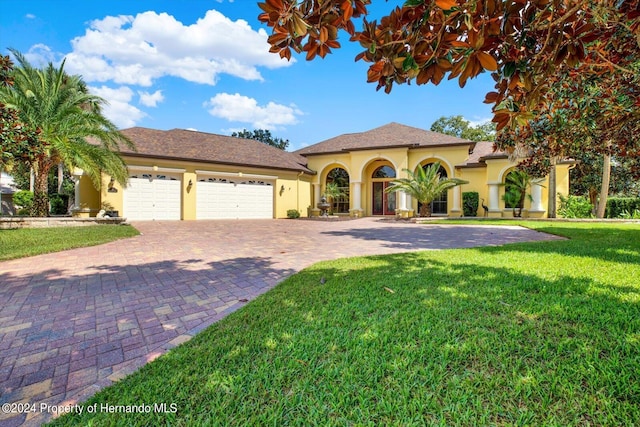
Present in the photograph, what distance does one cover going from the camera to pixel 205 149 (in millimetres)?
19250

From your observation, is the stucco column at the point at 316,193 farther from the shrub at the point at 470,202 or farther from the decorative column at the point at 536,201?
the decorative column at the point at 536,201

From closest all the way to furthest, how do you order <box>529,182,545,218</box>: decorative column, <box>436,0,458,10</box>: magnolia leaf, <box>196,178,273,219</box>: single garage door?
<box>436,0,458,10</box>: magnolia leaf < <box>529,182,545,218</box>: decorative column < <box>196,178,273,219</box>: single garage door

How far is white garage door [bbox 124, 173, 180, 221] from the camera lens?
15688 millimetres

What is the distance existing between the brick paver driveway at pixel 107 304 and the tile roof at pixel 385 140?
1461 centimetres

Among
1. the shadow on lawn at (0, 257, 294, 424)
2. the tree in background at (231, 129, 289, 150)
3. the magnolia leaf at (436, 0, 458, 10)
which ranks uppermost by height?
the tree in background at (231, 129, 289, 150)

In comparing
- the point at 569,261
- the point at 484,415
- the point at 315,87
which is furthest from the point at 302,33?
the point at 315,87

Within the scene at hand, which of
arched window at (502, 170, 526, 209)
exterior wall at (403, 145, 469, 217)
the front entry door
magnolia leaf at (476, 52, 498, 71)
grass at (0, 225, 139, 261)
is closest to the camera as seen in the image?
magnolia leaf at (476, 52, 498, 71)

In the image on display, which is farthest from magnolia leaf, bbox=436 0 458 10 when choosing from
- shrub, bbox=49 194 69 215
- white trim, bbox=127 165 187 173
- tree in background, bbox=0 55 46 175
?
shrub, bbox=49 194 69 215

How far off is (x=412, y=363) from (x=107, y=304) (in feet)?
12.6

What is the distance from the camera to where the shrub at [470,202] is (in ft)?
62.3

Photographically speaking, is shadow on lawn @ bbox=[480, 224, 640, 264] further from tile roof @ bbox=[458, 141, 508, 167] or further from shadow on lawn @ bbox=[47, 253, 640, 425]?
tile roof @ bbox=[458, 141, 508, 167]

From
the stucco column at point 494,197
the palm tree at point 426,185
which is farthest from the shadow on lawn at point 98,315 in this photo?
the stucco column at point 494,197

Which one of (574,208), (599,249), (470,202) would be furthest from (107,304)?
(574,208)

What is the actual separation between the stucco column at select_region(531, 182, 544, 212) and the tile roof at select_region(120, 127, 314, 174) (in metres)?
14.9
